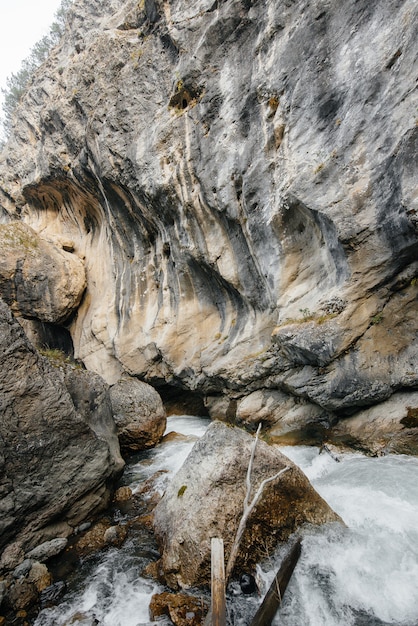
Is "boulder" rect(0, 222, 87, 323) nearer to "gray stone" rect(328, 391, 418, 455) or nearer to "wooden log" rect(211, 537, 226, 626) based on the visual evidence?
"gray stone" rect(328, 391, 418, 455)

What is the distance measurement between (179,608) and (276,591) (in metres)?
1.37

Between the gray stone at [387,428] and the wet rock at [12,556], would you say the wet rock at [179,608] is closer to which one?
the wet rock at [12,556]

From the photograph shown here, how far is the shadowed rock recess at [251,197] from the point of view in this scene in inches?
316

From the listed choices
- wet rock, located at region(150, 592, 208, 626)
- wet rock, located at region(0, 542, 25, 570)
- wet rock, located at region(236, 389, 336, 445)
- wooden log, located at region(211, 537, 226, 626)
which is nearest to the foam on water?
wet rock, located at region(150, 592, 208, 626)

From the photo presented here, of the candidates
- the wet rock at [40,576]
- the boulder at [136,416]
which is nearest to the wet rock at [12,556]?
the wet rock at [40,576]

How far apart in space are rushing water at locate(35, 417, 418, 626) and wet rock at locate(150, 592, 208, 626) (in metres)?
0.15

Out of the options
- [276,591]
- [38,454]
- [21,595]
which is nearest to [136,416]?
[38,454]

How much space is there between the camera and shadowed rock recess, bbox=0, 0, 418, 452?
8.02 meters

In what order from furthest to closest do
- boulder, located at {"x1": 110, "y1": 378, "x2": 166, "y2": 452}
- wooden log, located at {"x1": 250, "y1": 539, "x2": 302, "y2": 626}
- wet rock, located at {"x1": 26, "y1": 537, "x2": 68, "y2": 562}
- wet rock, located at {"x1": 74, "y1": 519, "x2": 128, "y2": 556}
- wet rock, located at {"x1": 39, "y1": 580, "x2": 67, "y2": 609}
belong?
1. boulder, located at {"x1": 110, "y1": 378, "x2": 166, "y2": 452}
2. wet rock, located at {"x1": 74, "y1": 519, "x2": 128, "y2": 556}
3. wet rock, located at {"x1": 26, "y1": 537, "x2": 68, "y2": 562}
4. wet rock, located at {"x1": 39, "y1": 580, "x2": 67, "y2": 609}
5. wooden log, located at {"x1": 250, "y1": 539, "x2": 302, "y2": 626}

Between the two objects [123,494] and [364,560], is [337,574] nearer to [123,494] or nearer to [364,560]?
[364,560]

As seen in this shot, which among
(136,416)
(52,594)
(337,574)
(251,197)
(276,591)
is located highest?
(251,197)

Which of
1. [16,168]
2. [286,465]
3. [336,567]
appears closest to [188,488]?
[286,465]

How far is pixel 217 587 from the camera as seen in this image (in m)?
3.66

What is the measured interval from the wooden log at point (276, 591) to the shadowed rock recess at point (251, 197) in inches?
168
